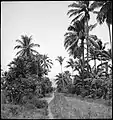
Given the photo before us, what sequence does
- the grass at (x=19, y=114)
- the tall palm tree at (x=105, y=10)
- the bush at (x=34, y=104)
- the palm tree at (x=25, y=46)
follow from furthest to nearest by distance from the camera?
the palm tree at (x=25, y=46), the tall palm tree at (x=105, y=10), the bush at (x=34, y=104), the grass at (x=19, y=114)

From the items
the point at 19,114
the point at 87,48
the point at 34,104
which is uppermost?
the point at 87,48

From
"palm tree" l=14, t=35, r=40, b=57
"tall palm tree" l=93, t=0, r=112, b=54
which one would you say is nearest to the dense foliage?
"tall palm tree" l=93, t=0, r=112, b=54

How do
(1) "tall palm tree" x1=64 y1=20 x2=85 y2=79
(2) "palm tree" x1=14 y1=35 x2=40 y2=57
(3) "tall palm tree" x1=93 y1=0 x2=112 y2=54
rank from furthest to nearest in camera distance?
1. (2) "palm tree" x1=14 y1=35 x2=40 y2=57
2. (1) "tall palm tree" x1=64 y1=20 x2=85 y2=79
3. (3) "tall palm tree" x1=93 y1=0 x2=112 y2=54

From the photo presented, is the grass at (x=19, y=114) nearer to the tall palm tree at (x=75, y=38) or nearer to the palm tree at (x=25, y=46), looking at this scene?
the tall palm tree at (x=75, y=38)

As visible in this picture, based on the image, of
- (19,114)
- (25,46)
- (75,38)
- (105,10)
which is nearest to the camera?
(19,114)

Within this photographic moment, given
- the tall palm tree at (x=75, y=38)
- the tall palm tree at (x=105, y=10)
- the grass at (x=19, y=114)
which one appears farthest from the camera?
the tall palm tree at (x=75, y=38)

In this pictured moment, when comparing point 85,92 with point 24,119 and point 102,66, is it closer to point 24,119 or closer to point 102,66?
point 102,66

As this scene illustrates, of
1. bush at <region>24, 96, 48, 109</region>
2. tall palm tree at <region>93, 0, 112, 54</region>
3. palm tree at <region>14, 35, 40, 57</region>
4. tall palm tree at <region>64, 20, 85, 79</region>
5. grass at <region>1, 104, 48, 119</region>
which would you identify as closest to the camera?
grass at <region>1, 104, 48, 119</region>

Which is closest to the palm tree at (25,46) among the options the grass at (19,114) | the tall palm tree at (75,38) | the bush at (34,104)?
the tall palm tree at (75,38)

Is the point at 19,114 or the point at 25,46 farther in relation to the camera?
the point at 25,46

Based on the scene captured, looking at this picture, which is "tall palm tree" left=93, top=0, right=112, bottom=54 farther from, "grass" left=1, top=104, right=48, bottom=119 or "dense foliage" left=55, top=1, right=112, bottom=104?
"grass" left=1, top=104, right=48, bottom=119

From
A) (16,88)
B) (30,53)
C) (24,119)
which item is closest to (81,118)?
→ (24,119)

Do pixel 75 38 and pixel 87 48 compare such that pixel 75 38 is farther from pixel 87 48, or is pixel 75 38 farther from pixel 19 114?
pixel 19 114

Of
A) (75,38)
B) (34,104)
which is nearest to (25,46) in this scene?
(75,38)
